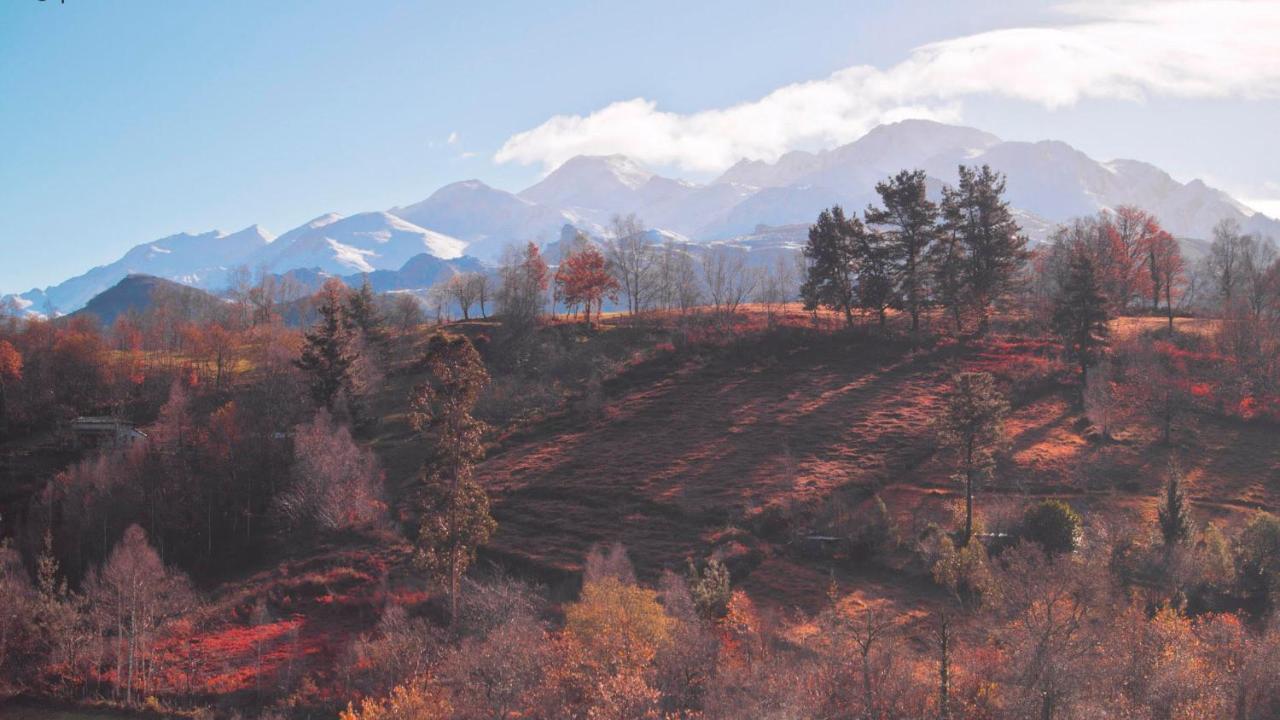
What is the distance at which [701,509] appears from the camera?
1881 inches

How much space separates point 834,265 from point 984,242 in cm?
1528

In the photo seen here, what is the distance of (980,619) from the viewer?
109 ft

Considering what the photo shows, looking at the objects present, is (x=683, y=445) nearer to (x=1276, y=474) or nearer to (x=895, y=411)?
(x=895, y=411)

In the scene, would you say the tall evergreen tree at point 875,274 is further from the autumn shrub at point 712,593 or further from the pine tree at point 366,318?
the pine tree at point 366,318

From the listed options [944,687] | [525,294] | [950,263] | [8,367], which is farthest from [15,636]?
[950,263]

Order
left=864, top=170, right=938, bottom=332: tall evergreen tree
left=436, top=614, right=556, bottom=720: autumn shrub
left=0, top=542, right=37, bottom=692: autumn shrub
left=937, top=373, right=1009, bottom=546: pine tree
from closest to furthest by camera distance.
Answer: left=436, top=614, right=556, bottom=720: autumn shrub < left=0, top=542, right=37, bottom=692: autumn shrub < left=937, top=373, right=1009, bottom=546: pine tree < left=864, top=170, right=938, bottom=332: tall evergreen tree

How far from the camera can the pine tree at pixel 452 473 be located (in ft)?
120

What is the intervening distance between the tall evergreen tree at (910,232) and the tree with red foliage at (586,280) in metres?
37.3

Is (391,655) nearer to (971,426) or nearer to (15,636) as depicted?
(15,636)

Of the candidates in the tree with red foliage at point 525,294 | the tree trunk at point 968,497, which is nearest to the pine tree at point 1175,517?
the tree trunk at point 968,497

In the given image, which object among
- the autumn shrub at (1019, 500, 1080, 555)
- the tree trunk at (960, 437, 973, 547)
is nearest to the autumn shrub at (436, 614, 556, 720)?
the tree trunk at (960, 437, 973, 547)

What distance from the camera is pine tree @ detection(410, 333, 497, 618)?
36594 mm

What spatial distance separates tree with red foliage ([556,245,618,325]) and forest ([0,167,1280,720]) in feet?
23.8

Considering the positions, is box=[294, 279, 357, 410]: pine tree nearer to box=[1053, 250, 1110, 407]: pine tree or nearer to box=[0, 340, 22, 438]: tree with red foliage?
box=[0, 340, 22, 438]: tree with red foliage
